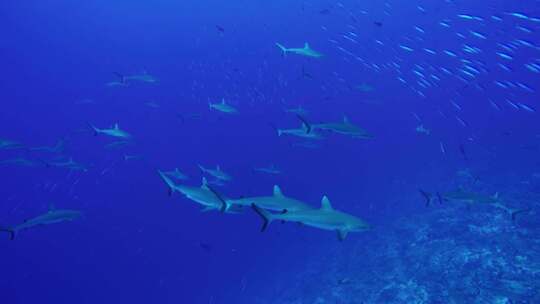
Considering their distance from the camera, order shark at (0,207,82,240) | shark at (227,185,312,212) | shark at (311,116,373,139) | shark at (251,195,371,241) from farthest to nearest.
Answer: shark at (311,116,373,139), shark at (0,207,82,240), shark at (227,185,312,212), shark at (251,195,371,241)

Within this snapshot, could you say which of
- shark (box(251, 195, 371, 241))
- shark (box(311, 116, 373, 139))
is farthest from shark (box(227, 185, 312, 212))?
shark (box(311, 116, 373, 139))

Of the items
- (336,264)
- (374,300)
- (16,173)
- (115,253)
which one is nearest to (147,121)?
A: (16,173)

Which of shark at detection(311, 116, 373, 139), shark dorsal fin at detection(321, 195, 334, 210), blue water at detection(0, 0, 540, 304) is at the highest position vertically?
shark dorsal fin at detection(321, 195, 334, 210)

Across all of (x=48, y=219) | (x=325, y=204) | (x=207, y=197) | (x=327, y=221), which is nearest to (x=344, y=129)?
(x=325, y=204)

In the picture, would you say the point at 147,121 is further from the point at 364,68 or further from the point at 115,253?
the point at 364,68

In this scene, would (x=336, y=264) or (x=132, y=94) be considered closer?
(x=336, y=264)

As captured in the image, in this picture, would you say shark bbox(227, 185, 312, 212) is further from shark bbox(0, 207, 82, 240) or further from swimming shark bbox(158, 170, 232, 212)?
shark bbox(0, 207, 82, 240)

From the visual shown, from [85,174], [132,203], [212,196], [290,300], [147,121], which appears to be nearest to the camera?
[212,196]

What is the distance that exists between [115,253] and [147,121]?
1758 centimetres

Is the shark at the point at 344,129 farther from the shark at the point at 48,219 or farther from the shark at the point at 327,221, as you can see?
the shark at the point at 48,219

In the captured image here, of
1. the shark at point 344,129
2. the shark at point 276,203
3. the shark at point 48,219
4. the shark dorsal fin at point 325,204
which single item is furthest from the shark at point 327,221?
the shark at point 48,219

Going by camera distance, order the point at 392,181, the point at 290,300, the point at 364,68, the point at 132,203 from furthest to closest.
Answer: the point at 364,68 → the point at 132,203 → the point at 392,181 → the point at 290,300

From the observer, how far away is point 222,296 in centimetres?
1919

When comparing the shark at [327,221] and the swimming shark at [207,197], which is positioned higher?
the shark at [327,221]
